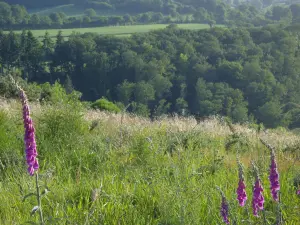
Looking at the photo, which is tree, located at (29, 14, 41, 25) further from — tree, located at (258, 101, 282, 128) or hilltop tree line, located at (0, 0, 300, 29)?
tree, located at (258, 101, 282, 128)

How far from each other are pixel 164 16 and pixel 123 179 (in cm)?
11097

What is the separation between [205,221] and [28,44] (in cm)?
5621

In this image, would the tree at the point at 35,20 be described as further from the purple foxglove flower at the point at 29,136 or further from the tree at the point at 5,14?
the purple foxglove flower at the point at 29,136

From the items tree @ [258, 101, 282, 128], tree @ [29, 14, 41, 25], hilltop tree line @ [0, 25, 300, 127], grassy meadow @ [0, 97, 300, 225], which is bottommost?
tree @ [258, 101, 282, 128]

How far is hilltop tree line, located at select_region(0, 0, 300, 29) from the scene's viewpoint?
3664 inches

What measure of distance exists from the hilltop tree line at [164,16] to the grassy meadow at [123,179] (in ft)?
278

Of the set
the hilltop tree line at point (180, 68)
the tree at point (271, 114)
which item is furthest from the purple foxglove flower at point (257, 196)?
the tree at point (271, 114)

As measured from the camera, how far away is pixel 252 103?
178 ft

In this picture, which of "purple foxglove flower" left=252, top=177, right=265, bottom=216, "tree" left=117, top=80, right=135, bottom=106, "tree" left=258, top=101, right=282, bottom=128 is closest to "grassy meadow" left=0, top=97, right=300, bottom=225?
"purple foxglove flower" left=252, top=177, right=265, bottom=216

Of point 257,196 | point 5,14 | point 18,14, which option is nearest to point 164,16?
point 18,14

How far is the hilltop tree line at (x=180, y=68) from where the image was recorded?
53.4m

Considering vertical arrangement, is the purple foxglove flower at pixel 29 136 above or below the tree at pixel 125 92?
above

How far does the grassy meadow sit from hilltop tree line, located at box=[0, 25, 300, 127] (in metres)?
42.5

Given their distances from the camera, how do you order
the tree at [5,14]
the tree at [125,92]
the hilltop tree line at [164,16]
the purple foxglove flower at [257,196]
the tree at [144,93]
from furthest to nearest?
the hilltop tree line at [164,16] → the tree at [5,14] → the tree at [125,92] → the tree at [144,93] → the purple foxglove flower at [257,196]
